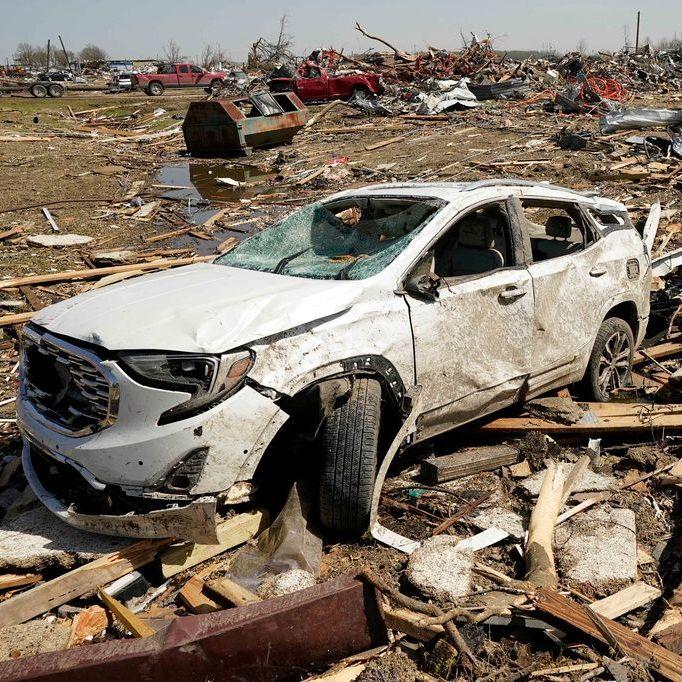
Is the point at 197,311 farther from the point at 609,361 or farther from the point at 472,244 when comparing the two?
the point at 609,361

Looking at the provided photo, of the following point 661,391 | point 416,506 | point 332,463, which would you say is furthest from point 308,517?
point 661,391

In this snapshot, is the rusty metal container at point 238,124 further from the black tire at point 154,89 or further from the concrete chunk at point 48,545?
the black tire at point 154,89

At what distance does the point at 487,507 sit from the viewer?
14.9 feet

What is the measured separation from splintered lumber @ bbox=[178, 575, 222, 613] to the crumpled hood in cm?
120

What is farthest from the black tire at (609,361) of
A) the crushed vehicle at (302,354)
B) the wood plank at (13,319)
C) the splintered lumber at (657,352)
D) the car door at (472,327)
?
the wood plank at (13,319)

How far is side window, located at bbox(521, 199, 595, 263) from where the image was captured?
5.60m

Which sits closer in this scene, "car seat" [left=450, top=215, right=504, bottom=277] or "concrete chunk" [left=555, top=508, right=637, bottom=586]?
"concrete chunk" [left=555, top=508, right=637, bottom=586]

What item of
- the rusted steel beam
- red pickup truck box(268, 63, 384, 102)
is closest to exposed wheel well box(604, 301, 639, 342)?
the rusted steel beam

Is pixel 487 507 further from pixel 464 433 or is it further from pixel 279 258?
pixel 279 258

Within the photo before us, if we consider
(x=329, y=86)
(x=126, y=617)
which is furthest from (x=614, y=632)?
(x=329, y=86)

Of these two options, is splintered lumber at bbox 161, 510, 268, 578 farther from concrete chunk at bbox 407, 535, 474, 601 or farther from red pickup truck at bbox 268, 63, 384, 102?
red pickup truck at bbox 268, 63, 384, 102

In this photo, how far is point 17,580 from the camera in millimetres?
3719

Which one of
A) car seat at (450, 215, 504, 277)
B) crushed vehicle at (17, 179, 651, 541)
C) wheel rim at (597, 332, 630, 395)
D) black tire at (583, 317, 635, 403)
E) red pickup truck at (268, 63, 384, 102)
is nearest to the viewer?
crushed vehicle at (17, 179, 651, 541)

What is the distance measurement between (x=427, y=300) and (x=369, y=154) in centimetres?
1636
